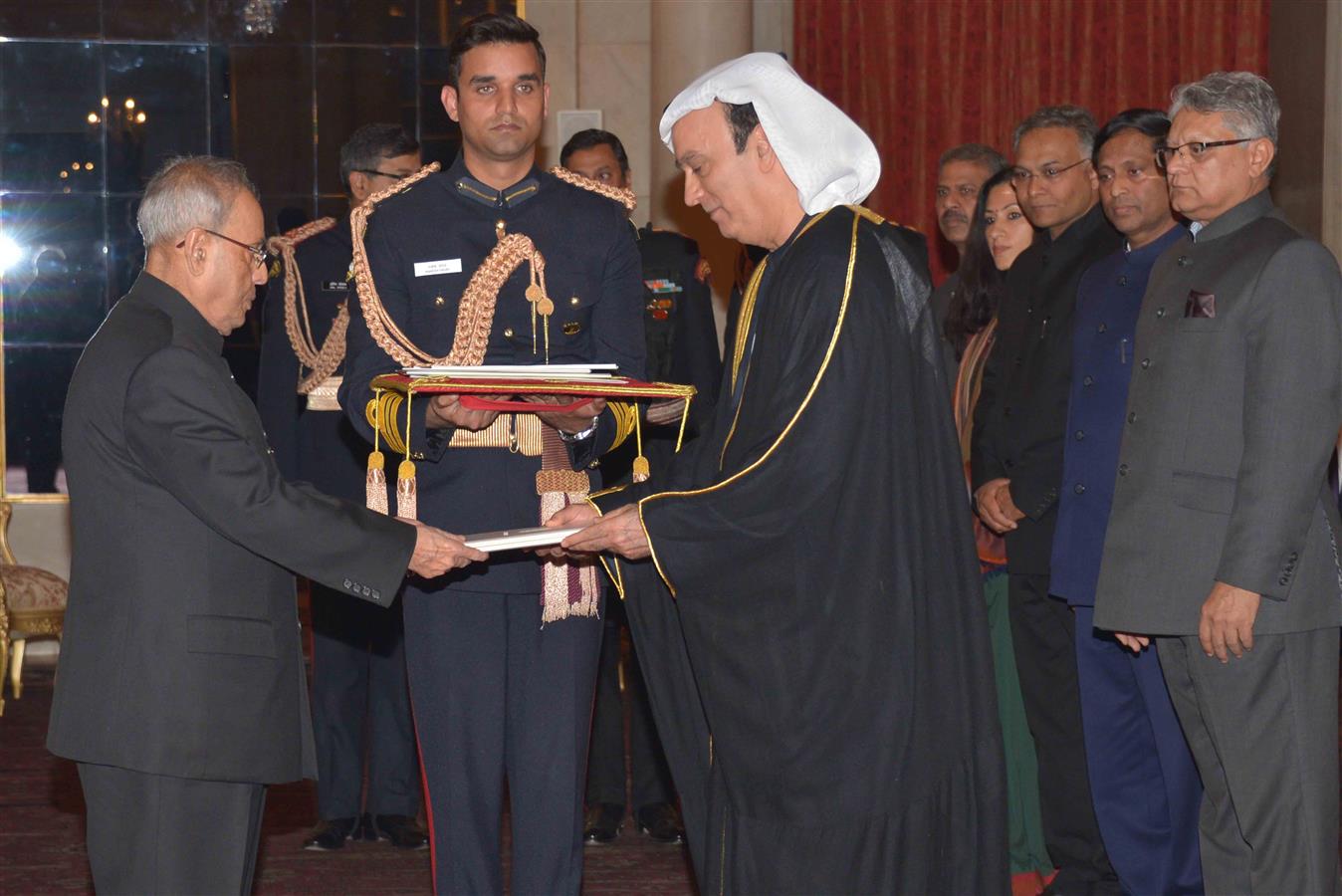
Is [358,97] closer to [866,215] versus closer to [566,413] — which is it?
[566,413]

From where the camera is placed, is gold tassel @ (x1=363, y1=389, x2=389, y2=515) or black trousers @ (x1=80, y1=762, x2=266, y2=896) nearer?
black trousers @ (x1=80, y1=762, x2=266, y2=896)

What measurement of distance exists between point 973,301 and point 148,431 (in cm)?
282

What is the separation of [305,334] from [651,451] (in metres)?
1.24

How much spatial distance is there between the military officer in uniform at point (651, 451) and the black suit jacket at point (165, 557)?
2.30 m

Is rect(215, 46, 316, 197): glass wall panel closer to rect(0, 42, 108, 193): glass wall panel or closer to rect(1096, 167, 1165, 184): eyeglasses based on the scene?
rect(0, 42, 108, 193): glass wall panel

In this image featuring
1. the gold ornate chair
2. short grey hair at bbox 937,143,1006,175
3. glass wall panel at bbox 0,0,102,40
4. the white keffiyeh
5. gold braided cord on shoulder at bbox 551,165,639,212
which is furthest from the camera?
glass wall panel at bbox 0,0,102,40

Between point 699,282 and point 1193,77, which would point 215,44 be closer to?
point 699,282

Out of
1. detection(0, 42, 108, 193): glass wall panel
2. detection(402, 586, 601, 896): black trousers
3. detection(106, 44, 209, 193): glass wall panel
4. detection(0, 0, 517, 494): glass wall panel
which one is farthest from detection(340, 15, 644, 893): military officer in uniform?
detection(0, 42, 108, 193): glass wall panel

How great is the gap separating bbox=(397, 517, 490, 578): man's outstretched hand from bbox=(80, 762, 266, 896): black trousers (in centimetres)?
55

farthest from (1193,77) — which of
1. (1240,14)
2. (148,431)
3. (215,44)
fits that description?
(148,431)

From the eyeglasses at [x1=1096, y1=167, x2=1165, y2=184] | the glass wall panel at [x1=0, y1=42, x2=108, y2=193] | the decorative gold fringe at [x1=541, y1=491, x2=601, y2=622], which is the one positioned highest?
the glass wall panel at [x1=0, y1=42, x2=108, y2=193]

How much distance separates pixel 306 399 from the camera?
17.7 feet

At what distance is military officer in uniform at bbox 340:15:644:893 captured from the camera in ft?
11.1

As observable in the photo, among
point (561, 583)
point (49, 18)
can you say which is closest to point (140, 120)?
point (49, 18)
